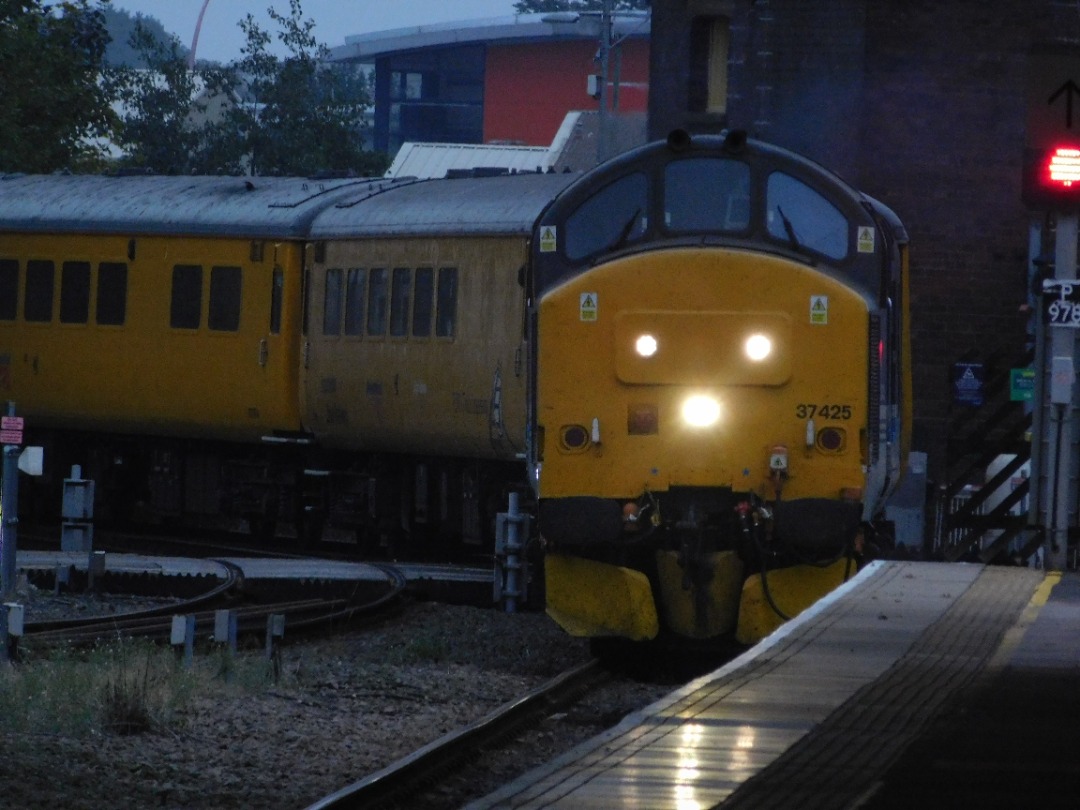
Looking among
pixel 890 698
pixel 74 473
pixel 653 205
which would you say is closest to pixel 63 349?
pixel 74 473

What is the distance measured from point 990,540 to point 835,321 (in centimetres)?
818

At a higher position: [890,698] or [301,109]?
[301,109]

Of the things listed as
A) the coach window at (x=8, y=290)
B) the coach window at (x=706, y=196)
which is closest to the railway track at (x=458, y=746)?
the coach window at (x=706, y=196)

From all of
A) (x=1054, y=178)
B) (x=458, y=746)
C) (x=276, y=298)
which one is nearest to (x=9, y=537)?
(x=458, y=746)

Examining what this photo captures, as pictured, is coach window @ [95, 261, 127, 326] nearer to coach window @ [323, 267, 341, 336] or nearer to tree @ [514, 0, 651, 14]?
coach window @ [323, 267, 341, 336]

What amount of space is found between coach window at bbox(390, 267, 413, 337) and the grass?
7.83 meters

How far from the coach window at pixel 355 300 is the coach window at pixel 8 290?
4831mm

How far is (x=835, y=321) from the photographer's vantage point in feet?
42.7

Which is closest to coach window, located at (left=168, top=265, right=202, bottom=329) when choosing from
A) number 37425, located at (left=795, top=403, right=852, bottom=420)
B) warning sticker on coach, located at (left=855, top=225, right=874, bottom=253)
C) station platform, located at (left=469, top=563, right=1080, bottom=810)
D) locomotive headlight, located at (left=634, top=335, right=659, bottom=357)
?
locomotive headlight, located at (left=634, top=335, right=659, bottom=357)

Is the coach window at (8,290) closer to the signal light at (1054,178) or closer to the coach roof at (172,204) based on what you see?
the coach roof at (172,204)

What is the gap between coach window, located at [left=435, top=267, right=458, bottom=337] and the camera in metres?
20.5

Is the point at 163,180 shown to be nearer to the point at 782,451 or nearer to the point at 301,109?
the point at 782,451

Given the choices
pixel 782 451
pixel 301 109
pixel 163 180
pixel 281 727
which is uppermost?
pixel 301 109

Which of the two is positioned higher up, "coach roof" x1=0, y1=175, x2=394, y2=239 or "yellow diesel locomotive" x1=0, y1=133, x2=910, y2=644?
"coach roof" x1=0, y1=175, x2=394, y2=239
